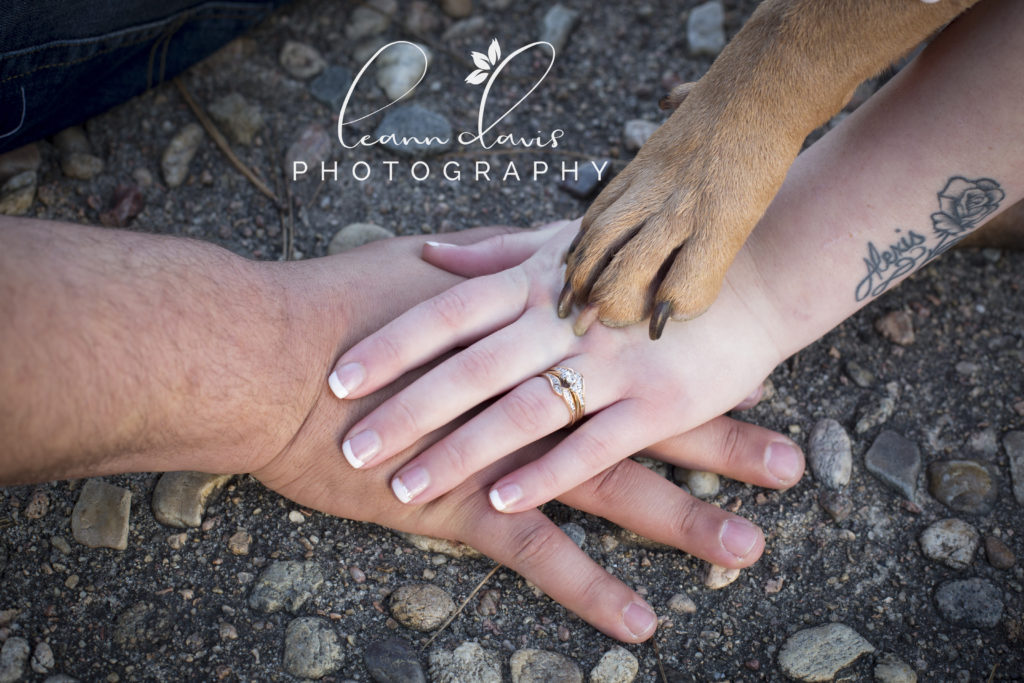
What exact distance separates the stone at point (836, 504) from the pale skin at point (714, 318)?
0.59 feet

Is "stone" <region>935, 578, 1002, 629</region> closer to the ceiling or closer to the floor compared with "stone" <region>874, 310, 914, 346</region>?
closer to the floor

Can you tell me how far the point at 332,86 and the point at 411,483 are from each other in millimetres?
1676

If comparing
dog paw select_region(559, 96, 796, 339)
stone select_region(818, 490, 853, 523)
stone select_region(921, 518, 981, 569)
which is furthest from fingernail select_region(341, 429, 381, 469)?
stone select_region(921, 518, 981, 569)

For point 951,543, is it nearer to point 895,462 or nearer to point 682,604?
point 895,462

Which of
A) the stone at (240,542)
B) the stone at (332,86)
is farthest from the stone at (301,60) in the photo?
the stone at (240,542)

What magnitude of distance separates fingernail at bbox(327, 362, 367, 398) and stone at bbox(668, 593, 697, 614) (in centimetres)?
94

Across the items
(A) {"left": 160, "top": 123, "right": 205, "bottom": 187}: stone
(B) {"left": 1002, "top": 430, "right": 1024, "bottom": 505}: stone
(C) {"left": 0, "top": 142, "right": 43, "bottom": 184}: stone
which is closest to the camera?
(B) {"left": 1002, "top": 430, "right": 1024, "bottom": 505}: stone

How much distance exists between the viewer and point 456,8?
10.1ft

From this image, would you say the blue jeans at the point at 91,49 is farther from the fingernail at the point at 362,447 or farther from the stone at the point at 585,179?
the fingernail at the point at 362,447

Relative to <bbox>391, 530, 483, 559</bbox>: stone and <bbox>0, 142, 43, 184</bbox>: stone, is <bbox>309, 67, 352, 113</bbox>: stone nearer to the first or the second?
<bbox>0, 142, 43, 184</bbox>: stone

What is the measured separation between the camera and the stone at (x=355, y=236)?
2502 mm

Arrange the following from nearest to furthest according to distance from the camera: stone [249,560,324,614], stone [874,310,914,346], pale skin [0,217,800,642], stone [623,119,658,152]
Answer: pale skin [0,217,800,642]
stone [249,560,324,614]
stone [874,310,914,346]
stone [623,119,658,152]

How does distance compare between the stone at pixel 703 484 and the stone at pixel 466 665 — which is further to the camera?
the stone at pixel 703 484

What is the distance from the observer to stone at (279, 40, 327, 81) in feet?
9.57
